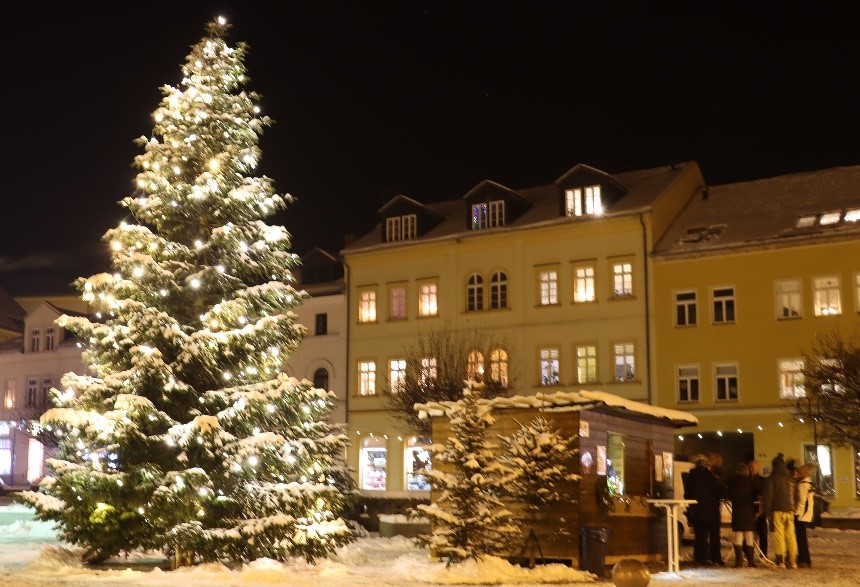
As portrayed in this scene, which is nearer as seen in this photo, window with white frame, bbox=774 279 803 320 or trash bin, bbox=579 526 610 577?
trash bin, bbox=579 526 610 577

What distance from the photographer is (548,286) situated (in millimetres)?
43688

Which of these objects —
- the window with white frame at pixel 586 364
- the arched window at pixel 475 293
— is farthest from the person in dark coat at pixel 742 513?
the arched window at pixel 475 293

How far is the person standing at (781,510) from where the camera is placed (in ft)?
63.7

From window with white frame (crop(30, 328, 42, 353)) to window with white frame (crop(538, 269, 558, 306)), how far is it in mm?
30351

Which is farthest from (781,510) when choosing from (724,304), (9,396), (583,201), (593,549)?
(9,396)

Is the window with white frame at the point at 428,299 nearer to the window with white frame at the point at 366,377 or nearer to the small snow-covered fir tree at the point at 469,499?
the window with white frame at the point at 366,377

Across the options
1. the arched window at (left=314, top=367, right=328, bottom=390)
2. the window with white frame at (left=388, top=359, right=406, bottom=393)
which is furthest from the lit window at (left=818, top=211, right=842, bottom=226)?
the arched window at (left=314, top=367, right=328, bottom=390)

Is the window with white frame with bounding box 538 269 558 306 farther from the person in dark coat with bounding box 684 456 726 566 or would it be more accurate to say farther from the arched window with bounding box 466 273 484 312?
the person in dark coat with bounding box 684 456 726 566

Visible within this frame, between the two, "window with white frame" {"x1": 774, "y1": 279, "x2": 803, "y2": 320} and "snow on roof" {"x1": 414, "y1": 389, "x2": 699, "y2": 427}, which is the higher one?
"window with white frame" {"x1": 774, "y1": 279, "x2": 803, "y2": 320}

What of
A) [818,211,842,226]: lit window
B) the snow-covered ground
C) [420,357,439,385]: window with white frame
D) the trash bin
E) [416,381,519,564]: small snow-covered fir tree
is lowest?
the snow-covered ground

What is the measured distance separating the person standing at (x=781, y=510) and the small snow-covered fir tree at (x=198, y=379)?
23.6 feet

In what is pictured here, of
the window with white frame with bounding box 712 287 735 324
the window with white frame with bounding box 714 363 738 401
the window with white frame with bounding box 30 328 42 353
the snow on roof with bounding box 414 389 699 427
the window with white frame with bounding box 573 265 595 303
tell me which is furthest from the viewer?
the window with white frame with bounding box 30 328 42 353

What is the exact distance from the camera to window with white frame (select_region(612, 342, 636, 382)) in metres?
41.3

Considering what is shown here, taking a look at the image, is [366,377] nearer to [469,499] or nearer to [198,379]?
[198,379]
